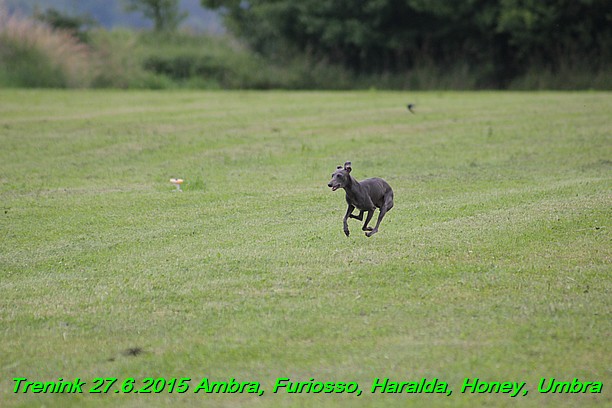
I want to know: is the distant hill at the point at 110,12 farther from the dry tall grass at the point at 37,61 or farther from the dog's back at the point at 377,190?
the dog's back at the point at 377,190

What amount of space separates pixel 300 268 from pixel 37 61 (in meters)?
22.5

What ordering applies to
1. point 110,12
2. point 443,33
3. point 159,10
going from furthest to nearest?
1. point 110,12
2. point 159,10
3. point 443,33

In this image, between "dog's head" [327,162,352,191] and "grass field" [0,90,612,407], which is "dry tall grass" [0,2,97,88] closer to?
"grass field" [0,90,612,407]

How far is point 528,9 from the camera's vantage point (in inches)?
1169

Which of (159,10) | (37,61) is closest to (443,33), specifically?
(37,61)

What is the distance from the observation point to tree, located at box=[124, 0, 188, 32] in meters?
45.1

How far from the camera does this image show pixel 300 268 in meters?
8.23

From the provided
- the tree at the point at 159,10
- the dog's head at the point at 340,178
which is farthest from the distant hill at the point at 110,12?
the dog's head at the point at 340,178

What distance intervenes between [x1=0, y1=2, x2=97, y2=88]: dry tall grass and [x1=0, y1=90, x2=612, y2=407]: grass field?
11758mm

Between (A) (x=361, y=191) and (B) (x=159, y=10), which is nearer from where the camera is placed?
(A) (x=361, y=191)

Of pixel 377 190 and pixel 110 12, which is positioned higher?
pixel 110 12

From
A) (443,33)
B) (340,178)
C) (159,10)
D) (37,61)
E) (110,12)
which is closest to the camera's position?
(340,178)

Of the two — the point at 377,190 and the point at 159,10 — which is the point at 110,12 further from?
the point at 377,190

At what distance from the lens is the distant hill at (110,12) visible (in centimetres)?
3625
